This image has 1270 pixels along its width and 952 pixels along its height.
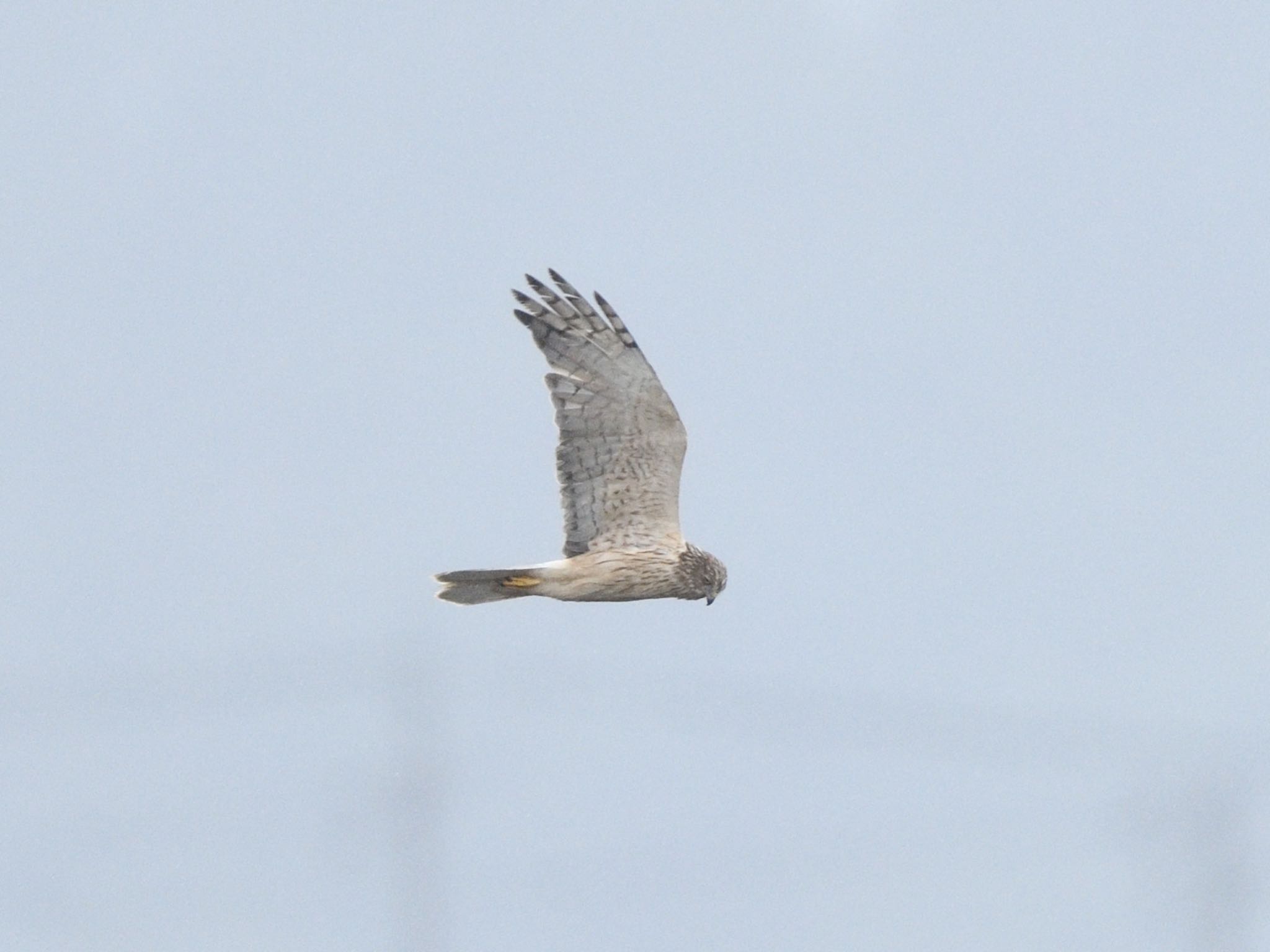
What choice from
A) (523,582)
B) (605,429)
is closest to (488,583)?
(523,582)

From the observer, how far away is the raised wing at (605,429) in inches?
774

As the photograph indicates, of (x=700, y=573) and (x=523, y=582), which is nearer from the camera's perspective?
(x=523, y=582)

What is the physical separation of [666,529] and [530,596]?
86cm

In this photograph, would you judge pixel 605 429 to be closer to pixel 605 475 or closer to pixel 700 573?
pixel 605 475

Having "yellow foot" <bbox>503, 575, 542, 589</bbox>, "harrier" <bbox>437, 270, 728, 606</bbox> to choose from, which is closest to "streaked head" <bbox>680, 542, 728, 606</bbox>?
"harrier" <bbox>437, 270, 728, 606</bbox>

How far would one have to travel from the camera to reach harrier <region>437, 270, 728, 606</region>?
64.6 ft

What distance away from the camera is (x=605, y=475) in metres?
20.0

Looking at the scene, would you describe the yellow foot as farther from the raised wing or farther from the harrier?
the raised wing

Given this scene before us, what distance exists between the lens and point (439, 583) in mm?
19750

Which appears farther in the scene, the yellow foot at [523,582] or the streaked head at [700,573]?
the streaked head at [700,573]

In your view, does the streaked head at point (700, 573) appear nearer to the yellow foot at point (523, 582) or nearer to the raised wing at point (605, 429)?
the raised wing at point (605, 429)

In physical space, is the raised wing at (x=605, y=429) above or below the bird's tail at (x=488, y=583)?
above

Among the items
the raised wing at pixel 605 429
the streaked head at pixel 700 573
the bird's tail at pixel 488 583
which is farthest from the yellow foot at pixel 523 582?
the streaked head at pixel 700 573

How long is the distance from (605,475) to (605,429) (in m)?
0.31
